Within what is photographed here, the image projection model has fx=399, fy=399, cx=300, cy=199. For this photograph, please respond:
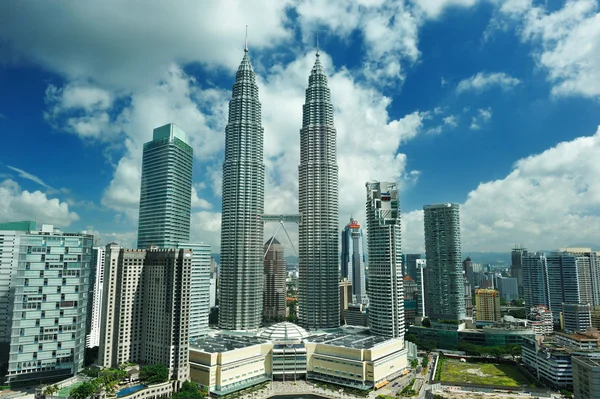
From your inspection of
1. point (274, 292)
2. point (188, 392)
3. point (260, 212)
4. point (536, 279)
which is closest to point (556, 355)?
point (188, 392)

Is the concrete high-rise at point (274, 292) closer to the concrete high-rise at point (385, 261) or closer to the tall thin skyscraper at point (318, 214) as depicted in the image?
the tall thin skyscraper at point (318, 214)

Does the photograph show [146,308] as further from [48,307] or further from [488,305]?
[488,305]

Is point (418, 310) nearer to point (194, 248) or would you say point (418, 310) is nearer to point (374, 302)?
point (374, 302)

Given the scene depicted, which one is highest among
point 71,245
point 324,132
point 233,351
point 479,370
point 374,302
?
point 324,132

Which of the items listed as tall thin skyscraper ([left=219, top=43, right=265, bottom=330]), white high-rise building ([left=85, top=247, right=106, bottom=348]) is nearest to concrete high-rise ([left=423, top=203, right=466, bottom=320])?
tall thin skyscraper ([left=219, top=43, right=265, bottom=330])

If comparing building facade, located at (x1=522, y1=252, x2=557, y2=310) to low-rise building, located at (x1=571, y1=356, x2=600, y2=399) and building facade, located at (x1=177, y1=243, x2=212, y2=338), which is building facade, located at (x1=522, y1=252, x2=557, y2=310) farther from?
building facade, located at (x1=177, y1=243, x2=212, y2=338)

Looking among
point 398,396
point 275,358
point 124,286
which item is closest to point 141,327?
point 124,286

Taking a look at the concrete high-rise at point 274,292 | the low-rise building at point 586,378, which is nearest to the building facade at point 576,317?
the low-rise building at point 586,378
